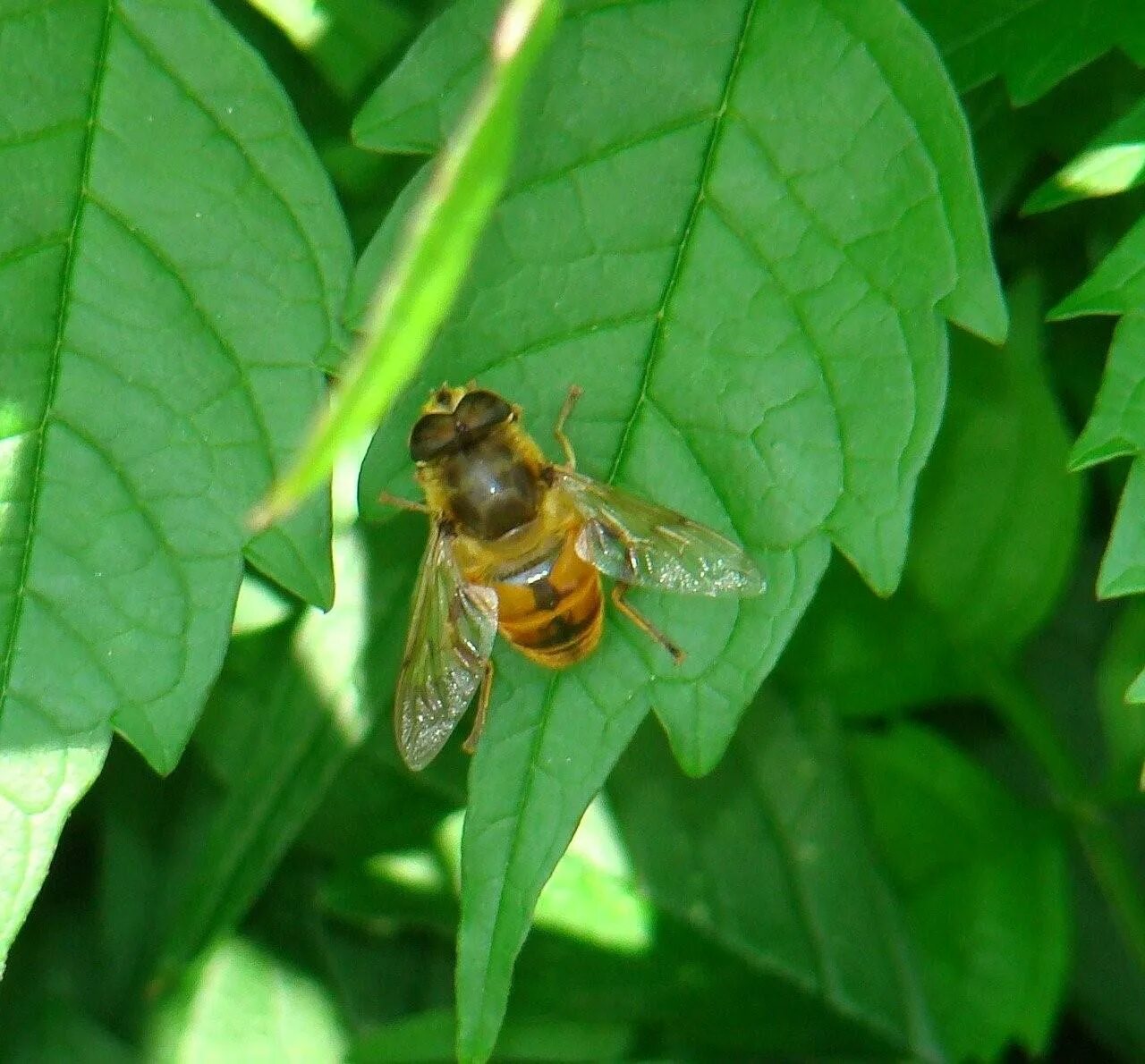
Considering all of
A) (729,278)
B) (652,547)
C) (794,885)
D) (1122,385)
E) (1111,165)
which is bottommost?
(794,885)

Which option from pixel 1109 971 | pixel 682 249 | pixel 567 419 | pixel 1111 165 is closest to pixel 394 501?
pixel 567 419

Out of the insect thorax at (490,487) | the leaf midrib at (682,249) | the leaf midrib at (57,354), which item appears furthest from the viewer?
the insect thorax at (490,487)

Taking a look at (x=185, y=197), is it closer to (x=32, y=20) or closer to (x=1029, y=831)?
(x=32, y=20)

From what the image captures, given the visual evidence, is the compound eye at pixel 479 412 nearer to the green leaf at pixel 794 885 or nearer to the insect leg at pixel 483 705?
the insect leg at pixel 483 705

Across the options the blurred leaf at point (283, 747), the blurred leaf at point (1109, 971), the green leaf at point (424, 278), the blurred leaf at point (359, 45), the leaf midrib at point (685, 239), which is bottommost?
the blurred leaf at point (1109, 971)

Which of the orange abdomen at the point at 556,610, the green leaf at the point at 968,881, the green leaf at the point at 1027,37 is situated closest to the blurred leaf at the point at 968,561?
the green leaf at the point at 968,881

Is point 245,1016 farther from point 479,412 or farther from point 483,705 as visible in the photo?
point 479,412

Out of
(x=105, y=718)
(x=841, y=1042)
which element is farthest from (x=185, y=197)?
Answer: (x=841, y=1042)
